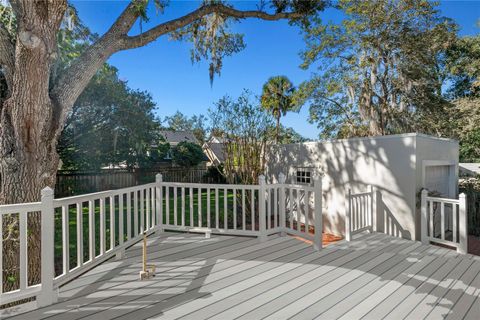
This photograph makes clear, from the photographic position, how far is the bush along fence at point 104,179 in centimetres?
1091

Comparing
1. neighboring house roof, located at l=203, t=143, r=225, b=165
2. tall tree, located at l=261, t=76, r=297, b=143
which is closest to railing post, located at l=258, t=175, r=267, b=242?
neighboring house roof, located at l=203, t=143, r=225, b=165

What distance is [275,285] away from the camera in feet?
9.23

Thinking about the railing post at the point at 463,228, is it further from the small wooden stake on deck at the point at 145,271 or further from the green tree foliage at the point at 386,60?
the green tree foliage at the point at 386,60

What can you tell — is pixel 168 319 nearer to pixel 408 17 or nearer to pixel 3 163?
pixel 3 163

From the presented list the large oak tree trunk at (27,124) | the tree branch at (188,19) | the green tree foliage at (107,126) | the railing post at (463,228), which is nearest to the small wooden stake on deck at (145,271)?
the large oak tree trunk at (27,124)

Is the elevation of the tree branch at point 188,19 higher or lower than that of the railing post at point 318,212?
higher

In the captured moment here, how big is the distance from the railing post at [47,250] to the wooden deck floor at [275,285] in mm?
103

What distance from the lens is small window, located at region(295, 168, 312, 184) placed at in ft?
25.8

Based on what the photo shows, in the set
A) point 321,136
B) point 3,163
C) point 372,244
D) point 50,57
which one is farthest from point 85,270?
point 321,136

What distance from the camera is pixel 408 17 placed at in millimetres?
9758

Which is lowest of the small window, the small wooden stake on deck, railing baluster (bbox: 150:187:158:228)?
the small wooden stake on deck

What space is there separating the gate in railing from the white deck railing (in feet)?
3.32

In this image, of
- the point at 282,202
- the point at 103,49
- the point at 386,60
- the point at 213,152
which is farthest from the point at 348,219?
the point at 213,152

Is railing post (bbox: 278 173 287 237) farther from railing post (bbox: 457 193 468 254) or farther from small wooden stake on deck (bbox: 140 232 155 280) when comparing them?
railing post (bbox: 457 193 468 254)
